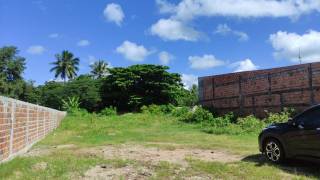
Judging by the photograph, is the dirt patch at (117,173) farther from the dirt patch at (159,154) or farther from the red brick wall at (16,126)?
the red brick wall at (16,126)

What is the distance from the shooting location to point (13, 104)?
40.6 feet

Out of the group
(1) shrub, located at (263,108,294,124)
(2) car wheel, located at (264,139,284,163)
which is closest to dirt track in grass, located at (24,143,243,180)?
(2) car wheel, located at (264,139,284,163)

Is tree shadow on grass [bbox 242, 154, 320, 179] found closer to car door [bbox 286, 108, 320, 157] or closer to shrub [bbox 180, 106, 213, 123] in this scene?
car door [bbox 286, 108, 320, 157]

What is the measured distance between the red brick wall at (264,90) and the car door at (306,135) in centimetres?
1443

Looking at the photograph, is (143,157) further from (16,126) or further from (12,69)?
(12,69)

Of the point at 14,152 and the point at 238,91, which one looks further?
the point at 238,91

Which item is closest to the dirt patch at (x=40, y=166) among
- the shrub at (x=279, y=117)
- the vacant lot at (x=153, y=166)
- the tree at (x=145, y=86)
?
the vacant lot at (x=153, y=166)

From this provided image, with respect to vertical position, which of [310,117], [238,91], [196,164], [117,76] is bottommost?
[196,164]

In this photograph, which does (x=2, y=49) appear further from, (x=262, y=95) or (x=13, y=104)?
(x=13, y=104)

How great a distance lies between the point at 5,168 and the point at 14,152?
2647mm

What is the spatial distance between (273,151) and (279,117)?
44.2 feet

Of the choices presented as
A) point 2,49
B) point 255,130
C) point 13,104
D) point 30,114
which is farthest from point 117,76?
point 13,104

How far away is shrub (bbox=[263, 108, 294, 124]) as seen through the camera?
24.4m

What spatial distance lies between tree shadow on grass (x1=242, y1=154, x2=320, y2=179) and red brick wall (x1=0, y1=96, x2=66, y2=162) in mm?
6079
